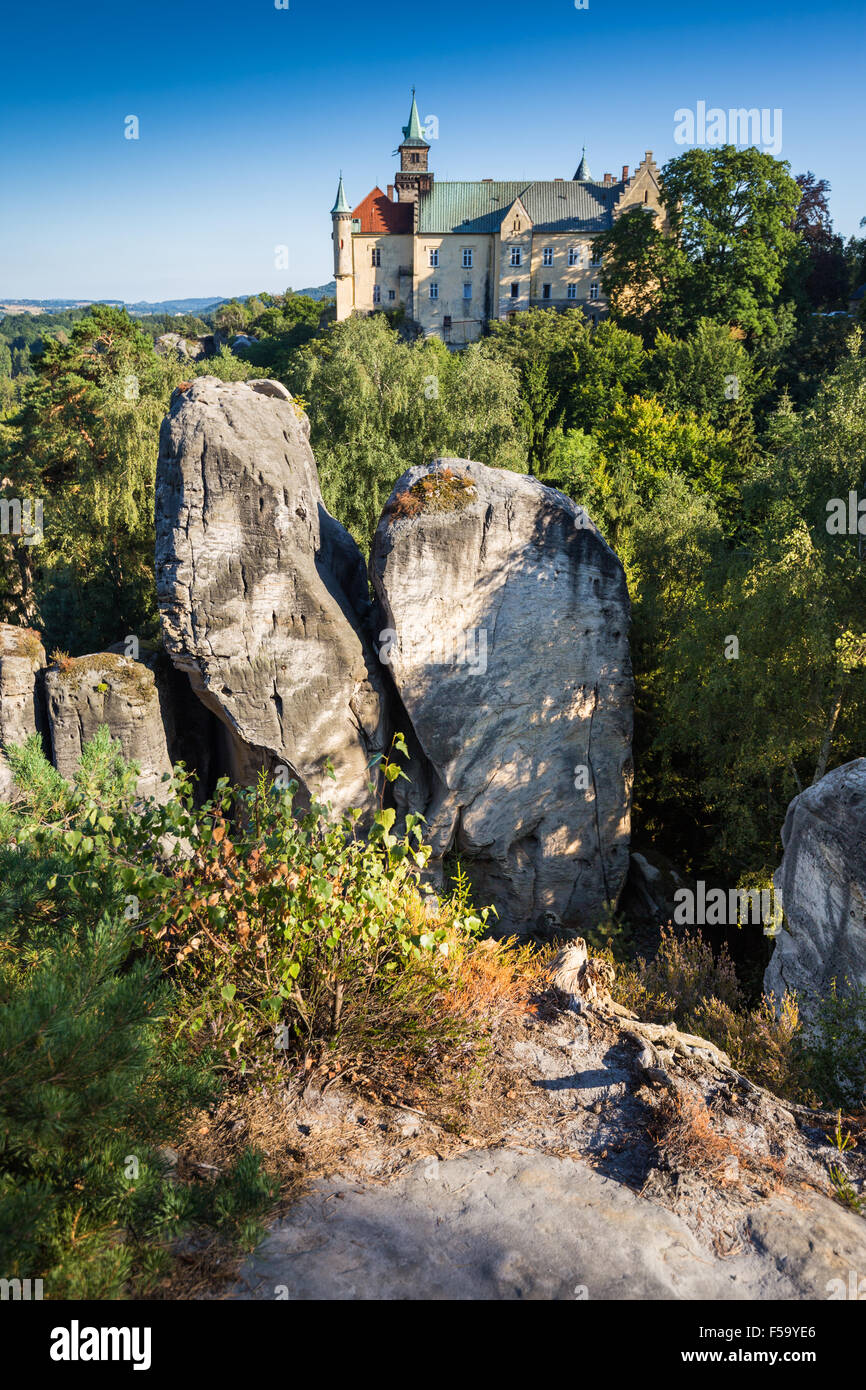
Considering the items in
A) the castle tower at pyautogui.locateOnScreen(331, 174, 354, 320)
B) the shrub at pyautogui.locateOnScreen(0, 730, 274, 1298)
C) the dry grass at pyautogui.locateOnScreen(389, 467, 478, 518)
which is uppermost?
the castle tower at pyautogui.locateOnScreen(331, 174, 354, 320)

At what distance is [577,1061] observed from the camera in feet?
20.9

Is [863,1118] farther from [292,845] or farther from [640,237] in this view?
[640,237]

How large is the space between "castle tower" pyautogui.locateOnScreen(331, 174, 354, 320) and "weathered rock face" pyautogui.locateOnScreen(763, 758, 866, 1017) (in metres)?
65.4

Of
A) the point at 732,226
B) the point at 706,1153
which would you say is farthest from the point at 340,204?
the point at 706,1153

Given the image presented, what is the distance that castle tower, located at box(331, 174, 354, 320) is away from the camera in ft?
219

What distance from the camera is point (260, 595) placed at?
1335cm

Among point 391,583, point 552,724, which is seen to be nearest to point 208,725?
point 391,583

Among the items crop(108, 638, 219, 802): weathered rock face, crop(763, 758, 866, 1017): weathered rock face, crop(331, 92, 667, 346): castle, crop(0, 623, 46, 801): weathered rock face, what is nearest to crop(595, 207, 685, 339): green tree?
crop(331, 92, 667, 346): castle

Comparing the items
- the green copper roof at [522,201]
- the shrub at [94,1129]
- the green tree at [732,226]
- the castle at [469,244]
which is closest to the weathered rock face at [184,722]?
the shrub at [94,1129]

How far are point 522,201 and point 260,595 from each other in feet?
208

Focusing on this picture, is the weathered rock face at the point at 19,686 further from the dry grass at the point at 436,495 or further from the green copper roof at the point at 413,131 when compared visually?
the green copper roof at the point at 413,131

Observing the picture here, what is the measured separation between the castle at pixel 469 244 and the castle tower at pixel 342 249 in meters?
0.08

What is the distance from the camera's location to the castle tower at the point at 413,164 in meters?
66.1

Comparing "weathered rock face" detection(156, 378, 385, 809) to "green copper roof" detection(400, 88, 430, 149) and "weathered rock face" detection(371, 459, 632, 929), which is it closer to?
"weathered rock face" detection(371, 459, 632, 929)
